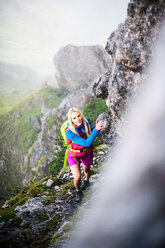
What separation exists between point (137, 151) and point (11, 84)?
716 ft

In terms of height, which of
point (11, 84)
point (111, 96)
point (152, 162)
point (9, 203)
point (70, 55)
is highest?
point (11, 84)

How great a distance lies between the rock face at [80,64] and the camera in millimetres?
37375

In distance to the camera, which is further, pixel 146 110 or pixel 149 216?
pixel 146 110

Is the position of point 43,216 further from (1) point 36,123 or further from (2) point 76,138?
(1) point 36,123

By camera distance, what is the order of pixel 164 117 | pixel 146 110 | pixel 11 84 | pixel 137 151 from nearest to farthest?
pixel 164 117
pixel 137 151
pixel 146 110
pixel 11 84

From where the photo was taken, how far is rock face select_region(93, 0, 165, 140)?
4.47m

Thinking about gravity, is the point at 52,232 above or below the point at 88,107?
below

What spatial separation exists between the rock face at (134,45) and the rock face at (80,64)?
32661 millimetres

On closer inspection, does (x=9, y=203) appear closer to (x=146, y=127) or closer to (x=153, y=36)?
(x=146, y=127)

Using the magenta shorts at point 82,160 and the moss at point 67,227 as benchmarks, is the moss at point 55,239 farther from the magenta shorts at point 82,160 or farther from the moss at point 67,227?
the magenta shorts at point 82,160

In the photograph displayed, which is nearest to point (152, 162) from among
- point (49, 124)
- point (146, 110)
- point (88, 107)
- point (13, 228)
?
point (146, 110)

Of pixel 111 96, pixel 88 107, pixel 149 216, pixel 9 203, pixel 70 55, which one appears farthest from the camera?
pixel 70 55

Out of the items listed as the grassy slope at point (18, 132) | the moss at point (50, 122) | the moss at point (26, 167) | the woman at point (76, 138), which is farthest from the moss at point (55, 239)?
the grassy slope at point (18, 132)

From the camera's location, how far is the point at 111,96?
6.39 meters
